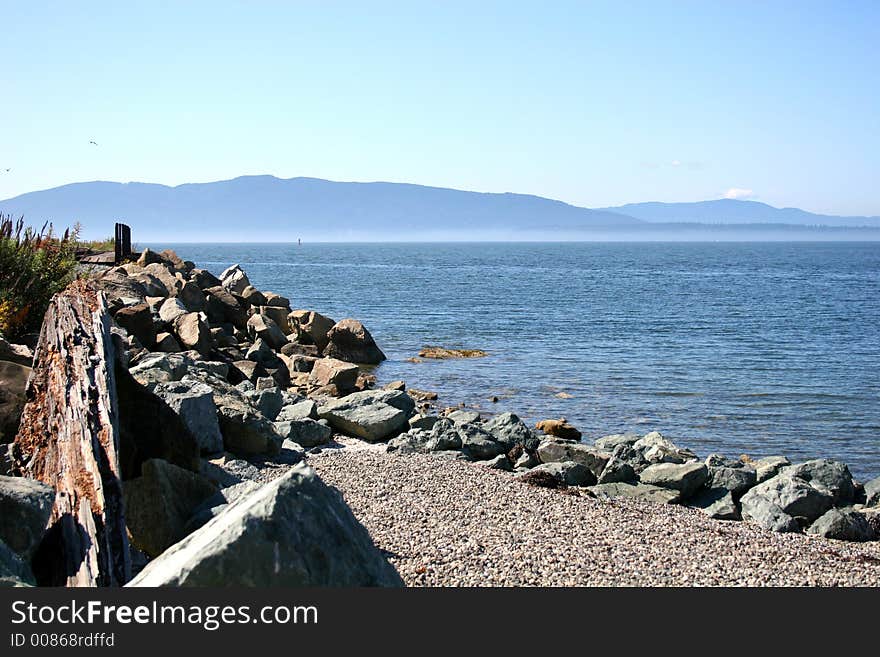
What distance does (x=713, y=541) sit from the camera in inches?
371

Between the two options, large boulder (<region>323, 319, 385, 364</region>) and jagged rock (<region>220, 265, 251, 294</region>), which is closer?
large boulder (<region>323, 319, 385, 364</region>)

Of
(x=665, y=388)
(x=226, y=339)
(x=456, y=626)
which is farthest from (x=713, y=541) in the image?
(x=226, y=339)

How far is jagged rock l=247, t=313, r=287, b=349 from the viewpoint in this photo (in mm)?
25802

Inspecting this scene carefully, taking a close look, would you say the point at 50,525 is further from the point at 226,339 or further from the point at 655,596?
the point at 226,339

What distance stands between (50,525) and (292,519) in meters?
2.25

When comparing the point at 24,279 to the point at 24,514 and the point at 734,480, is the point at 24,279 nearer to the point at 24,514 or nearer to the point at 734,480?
the point at 24,514

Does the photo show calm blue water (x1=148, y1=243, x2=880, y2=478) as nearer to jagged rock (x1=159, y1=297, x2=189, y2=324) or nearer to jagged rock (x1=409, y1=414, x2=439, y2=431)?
jagged rock (x1=409, y1=414, x2=439, y2=431)

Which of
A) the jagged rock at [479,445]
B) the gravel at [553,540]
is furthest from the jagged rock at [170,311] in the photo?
the gravel at [553,540]

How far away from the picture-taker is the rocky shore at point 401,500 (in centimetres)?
431

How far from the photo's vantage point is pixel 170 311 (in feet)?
70.8

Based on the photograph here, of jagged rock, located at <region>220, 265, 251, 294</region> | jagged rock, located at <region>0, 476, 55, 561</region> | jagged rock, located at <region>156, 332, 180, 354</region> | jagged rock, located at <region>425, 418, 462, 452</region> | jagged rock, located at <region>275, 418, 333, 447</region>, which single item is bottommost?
jagged rock, located at <region>425, 418, 462, 452</region>

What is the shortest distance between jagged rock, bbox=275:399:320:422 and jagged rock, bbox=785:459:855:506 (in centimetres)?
823

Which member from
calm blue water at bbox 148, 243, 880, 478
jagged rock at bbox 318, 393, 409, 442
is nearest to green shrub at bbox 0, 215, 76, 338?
jagged rock at bbox 318, 393, 409, 442

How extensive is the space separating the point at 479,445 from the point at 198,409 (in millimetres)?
4931
